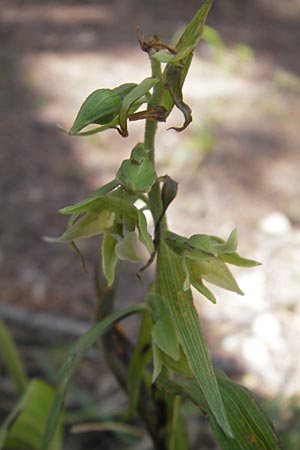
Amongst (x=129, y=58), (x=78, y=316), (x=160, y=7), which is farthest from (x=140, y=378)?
(x=160, y=7)

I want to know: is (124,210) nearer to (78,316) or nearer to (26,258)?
(78,316)

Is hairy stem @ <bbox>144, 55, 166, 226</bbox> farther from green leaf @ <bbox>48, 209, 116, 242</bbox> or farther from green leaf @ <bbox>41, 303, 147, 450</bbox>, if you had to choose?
green leaf @ <bbox>41, 303, 147, 450</bbox>

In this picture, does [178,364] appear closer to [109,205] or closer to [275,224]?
[109,205]

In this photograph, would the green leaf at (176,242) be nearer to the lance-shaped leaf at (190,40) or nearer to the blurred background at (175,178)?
the lance-shaped leaf at (190,40)

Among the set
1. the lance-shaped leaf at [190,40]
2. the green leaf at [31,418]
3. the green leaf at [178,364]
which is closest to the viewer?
the lance-shaped leaf at [190,40]

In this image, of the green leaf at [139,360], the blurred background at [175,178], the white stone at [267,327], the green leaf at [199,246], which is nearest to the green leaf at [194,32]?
the green leaf at [199,246]

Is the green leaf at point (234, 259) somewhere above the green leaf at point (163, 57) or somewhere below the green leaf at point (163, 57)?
below
